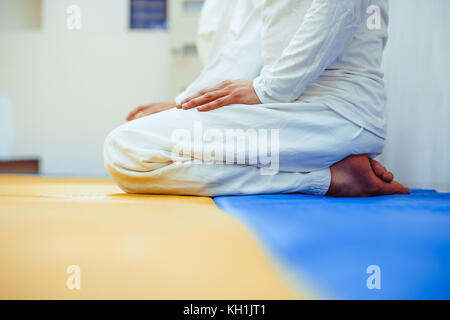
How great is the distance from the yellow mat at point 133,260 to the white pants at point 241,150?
1.10 feet

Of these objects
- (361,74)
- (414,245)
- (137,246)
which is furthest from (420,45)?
(137,246)

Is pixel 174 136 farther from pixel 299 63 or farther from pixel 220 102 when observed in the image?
pixel 299 63

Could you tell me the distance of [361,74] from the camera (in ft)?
3.23

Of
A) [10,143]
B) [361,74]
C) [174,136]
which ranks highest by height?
[361,74]

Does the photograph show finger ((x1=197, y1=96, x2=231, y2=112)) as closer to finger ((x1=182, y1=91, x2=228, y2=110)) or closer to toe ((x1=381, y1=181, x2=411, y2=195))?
finger ((x1=182, y1=91, x2=228, y2=110))

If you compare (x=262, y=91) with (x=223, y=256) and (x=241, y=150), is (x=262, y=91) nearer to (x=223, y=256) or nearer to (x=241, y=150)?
(x=241, y=150)

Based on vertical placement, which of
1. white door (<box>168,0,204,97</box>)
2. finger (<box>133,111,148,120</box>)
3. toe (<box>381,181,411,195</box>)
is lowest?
toe (<box>381,181,411,195</box>)

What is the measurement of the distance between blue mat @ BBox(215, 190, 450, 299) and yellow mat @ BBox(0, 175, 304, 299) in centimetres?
3

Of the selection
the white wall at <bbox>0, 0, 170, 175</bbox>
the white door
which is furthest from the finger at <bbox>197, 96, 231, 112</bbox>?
the white wall at <bbox>0, 0, 170, 175</bbox>

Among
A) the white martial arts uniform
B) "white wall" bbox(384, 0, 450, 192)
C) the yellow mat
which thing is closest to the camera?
the yellow mat

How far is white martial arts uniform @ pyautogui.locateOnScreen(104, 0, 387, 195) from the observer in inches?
35.6

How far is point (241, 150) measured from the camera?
0.92 m

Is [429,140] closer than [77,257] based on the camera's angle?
No

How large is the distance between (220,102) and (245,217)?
379mm
